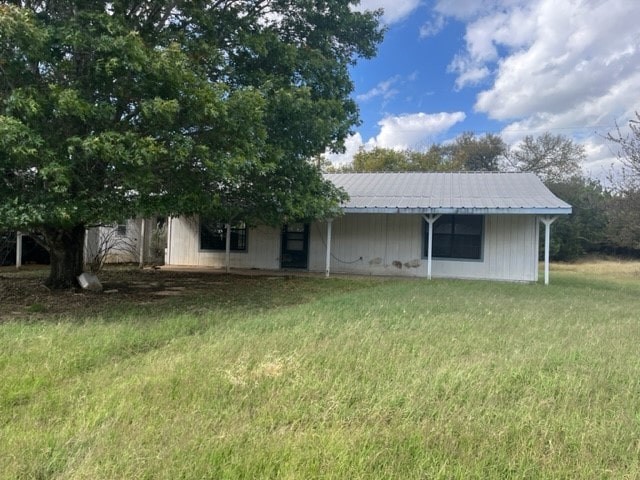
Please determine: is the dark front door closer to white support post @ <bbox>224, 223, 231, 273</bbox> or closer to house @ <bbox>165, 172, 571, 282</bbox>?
house @ <bbox>165, 172, 571, 282</bbox>

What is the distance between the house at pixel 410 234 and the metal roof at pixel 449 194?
0.03m

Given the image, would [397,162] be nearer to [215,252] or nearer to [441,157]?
[441,157]

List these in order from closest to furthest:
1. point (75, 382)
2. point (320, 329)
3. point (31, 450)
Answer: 1. point (31, 450)
2. point (75, 382)
3. point (320, 329)

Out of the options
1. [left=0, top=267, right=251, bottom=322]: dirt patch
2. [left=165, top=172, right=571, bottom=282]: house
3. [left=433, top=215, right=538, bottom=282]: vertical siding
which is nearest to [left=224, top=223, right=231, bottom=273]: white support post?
[left=165, top=172, right=571, bottom=282]: house

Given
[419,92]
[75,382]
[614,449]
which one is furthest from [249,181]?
[419,92]

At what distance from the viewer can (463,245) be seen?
46.9 feet

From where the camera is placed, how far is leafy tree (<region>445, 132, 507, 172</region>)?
128 feet

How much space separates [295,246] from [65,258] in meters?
7.71

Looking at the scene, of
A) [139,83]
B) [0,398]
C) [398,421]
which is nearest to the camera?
[398,421]

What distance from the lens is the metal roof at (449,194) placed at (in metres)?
12.8

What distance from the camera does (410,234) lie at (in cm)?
1473

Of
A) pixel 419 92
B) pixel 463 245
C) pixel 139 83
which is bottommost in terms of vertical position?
pixel 463 245

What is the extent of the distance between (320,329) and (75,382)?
2.80 meters

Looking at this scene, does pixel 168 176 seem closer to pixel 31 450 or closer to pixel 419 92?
pixel 31 450
